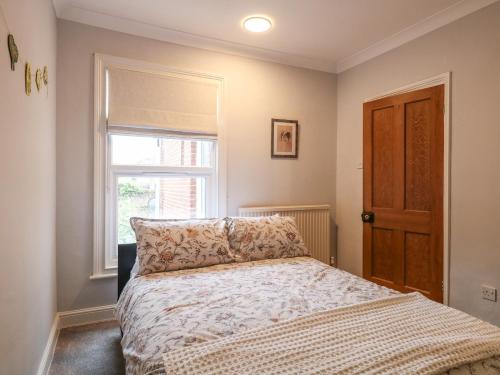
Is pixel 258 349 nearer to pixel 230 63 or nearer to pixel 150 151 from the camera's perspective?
pixel 150 151

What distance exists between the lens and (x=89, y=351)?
2.14 metres

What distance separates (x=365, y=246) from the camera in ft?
10.6

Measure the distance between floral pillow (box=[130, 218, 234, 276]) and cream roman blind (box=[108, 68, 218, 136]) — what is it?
0.93 m

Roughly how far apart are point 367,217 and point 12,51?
3010 mm

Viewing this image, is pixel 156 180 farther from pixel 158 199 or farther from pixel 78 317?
pixel 78 317

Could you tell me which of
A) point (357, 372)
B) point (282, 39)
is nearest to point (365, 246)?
point (282, 39)

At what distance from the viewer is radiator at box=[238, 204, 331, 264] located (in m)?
3.32

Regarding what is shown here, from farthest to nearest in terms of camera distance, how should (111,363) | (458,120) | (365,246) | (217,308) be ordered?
1. (365,246)
2. (458,120)
3. (111,363)
4. (217,308)

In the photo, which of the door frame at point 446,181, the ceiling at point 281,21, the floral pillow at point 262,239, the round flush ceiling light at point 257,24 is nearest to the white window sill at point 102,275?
the floral pillow at point 262,239

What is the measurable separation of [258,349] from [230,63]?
2.66 m

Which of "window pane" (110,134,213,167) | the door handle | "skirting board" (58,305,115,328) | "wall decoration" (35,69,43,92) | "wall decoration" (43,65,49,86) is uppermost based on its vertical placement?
"wall decoration" (43,65,49,86)

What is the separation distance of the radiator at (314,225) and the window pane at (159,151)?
873 mm

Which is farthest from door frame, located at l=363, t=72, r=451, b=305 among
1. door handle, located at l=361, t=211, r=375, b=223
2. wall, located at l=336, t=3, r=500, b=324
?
door handle, located at l=361, t=211, r=375, b=223

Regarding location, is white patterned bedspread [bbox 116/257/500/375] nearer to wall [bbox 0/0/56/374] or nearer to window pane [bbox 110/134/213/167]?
wall [bbox 0/0/56/374]
